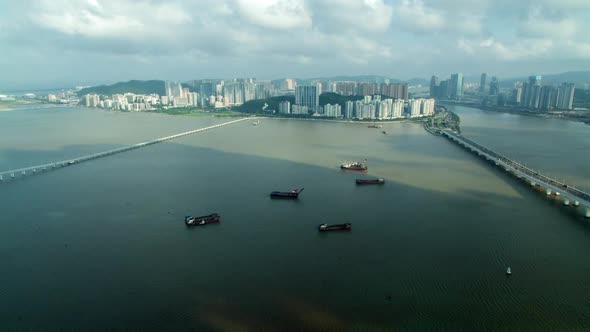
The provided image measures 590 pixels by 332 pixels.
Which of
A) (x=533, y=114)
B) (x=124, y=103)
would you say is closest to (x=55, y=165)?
(x=124, y=103)

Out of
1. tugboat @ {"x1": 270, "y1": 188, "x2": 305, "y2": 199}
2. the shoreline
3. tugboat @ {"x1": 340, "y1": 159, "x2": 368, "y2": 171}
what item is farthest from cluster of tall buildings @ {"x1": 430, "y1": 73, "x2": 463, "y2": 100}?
tugboat @ {"x1": 270, "y1": 188, "x2": 305, "y2": 199}

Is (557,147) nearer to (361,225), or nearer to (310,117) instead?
(361,225)

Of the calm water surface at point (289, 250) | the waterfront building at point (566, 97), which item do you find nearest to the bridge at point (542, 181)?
the calm water surface at point (289, 250)

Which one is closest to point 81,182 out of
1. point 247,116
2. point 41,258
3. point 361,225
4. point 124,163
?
point 124,163

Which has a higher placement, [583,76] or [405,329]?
[583,76]

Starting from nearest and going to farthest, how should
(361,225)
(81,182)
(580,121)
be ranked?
1. (361,225)
2. (81,182)
3. (580,121)

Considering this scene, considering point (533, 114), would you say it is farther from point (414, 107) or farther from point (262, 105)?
point (262, 105)

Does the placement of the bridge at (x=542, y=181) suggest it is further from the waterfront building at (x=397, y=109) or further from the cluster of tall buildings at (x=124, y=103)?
the cluster of tall buildings at (x=124, y=103)
